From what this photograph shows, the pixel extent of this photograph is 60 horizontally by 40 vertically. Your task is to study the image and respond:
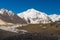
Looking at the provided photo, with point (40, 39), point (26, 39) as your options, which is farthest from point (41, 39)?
point (26, 39)

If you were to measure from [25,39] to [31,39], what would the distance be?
4.83 ft

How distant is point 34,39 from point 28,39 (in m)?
1.44

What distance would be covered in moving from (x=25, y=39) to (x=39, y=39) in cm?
349

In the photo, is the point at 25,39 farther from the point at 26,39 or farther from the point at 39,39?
the point at 39,39

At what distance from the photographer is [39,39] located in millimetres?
53812

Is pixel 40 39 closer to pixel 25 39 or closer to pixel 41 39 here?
pixel 41 39

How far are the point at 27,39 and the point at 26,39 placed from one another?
0.26 meters

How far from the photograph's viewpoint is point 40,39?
5409 centimetres

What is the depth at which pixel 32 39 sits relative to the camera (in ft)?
174

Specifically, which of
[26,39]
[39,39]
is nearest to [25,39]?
[26,39]

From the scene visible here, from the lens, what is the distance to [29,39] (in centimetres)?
5338

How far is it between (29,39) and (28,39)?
1.55ft

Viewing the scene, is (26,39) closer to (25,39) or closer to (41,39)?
(25,39)

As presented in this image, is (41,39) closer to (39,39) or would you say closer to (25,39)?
(39,39)
